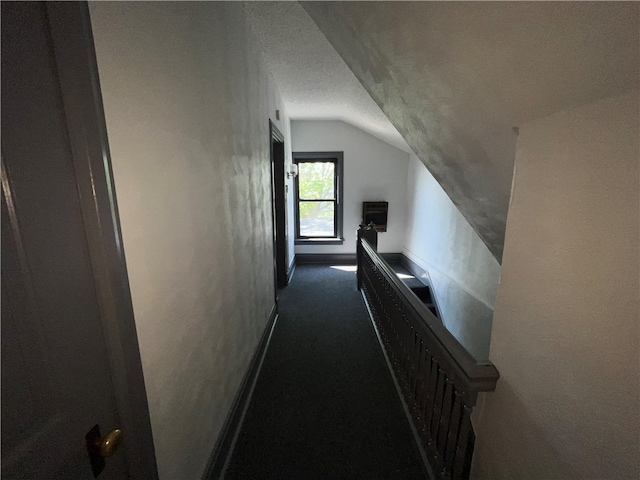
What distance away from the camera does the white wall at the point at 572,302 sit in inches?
20.9

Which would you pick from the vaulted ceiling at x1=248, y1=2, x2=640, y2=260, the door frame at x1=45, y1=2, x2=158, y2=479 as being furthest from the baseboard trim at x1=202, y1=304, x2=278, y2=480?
the vaulted ceiling at x1=248, y1=2, x2=640, y2=260

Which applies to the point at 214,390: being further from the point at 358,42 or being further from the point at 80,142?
the point at 358,42

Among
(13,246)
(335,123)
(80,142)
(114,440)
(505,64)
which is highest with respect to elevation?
(335,123)

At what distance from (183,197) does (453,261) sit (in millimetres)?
3273

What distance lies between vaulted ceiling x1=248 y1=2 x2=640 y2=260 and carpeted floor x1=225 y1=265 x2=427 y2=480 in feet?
4.78

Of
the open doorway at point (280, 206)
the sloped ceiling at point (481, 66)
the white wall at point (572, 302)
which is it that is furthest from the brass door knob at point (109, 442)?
the open doorway at point (280, 206)

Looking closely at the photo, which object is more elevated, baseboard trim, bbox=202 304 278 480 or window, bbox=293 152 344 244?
window, bbox=293 152 344 244

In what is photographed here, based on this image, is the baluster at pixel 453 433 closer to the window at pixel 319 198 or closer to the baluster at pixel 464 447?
the baluster at pixel 464 447

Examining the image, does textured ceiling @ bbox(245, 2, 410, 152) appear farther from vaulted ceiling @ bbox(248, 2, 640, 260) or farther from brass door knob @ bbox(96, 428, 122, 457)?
brass door knob @ bbox(96, 428, 122, 457)

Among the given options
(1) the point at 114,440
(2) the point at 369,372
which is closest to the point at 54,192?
(1) the point at 114,440

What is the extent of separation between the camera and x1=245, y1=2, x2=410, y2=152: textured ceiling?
5.99 feet

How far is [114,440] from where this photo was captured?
0.65m

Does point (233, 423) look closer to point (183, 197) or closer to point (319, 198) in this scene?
point (183, 197)

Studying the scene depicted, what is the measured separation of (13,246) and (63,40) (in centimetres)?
42
